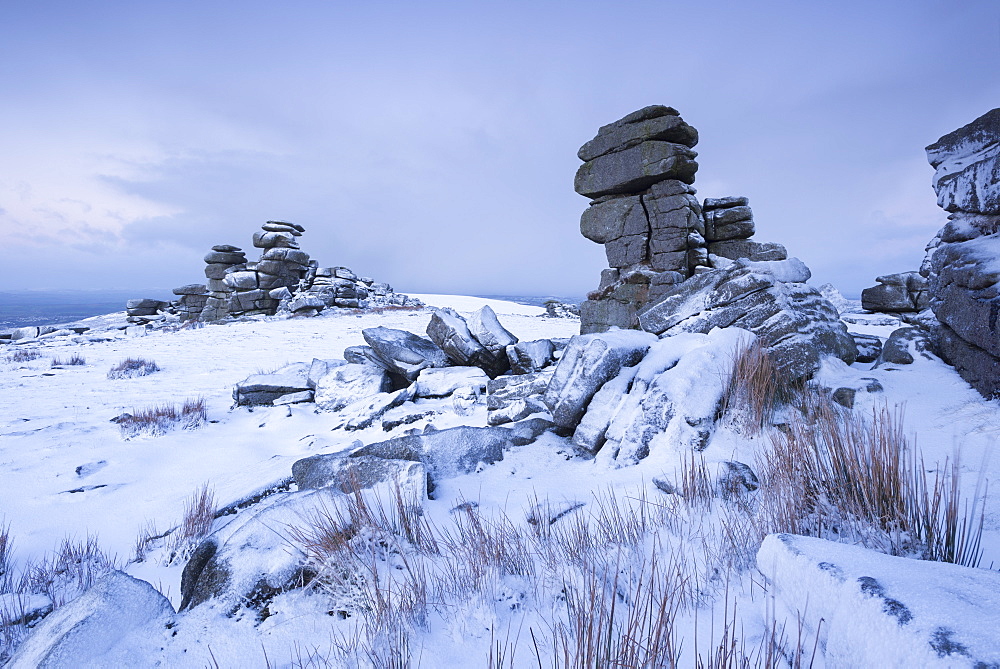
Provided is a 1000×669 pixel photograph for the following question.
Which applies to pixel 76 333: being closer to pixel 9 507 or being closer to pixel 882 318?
pixel 9 507

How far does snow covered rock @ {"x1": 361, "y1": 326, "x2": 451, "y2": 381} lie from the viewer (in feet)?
26.1

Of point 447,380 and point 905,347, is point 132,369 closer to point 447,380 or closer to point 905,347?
point 447,380

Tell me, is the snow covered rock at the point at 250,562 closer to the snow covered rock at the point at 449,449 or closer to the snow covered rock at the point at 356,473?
the snow covered rock at the point at 356,473

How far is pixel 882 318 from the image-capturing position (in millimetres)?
14445

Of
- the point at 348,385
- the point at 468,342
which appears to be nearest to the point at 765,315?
the point at 468,342

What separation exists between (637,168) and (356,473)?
10.2m

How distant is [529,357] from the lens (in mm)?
7469

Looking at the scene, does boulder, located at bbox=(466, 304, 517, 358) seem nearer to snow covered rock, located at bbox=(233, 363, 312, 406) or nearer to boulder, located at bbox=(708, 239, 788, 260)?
snow covered rock, located at bbox=(233, 363, 312, 406)

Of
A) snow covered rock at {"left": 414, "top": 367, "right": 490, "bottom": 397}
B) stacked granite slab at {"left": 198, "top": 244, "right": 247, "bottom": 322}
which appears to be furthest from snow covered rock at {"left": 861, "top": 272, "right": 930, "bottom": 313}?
stacked granite slab at {"left": 198, "top": 244, "right": 247, "bottom": 322}

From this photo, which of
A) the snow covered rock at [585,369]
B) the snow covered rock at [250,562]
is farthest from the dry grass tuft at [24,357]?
the snow covered rock at [585,369]

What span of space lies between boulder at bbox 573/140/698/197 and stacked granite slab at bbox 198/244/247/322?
27044 millimetres

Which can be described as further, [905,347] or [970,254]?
[905,347]

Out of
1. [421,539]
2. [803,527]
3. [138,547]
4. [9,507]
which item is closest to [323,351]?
[9,507]

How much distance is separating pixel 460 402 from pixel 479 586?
4508mm
